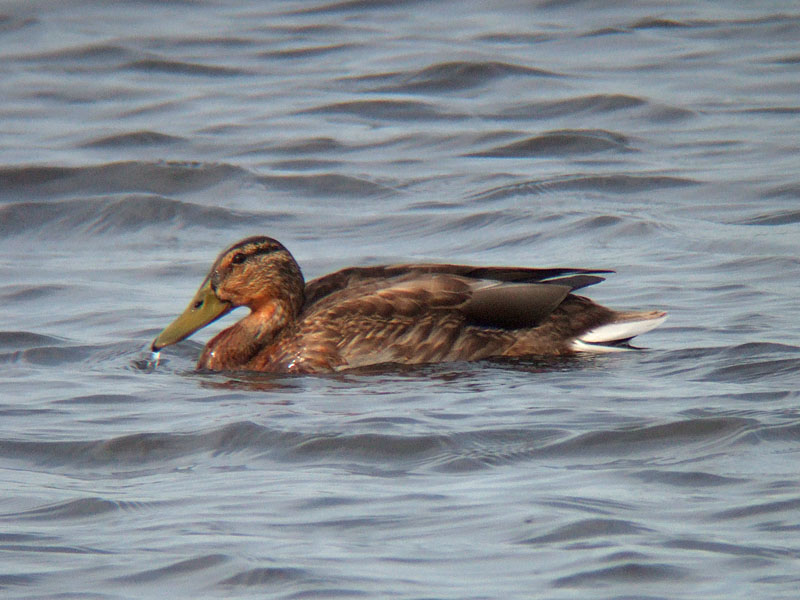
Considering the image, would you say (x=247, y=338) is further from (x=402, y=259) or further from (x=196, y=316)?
(x=402, y=259)

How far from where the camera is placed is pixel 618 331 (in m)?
8.83

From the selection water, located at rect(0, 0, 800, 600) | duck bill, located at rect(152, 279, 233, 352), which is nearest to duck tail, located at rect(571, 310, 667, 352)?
water, located at rect(0, 0, 800, 600)

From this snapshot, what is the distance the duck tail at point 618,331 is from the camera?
346 inches

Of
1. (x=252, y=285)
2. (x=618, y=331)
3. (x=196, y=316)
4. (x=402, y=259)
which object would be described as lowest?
(x=402, y=259)

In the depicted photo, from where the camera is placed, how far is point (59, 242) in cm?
1298

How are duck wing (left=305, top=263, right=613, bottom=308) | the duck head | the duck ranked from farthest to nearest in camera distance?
the duck head
duck wing (left=305, top=263, right=613, bottom=308)
the duck

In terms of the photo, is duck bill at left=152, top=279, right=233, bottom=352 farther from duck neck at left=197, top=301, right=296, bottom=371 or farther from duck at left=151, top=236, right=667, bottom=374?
duck neck at left=197, top=301, right=296, bottom=371

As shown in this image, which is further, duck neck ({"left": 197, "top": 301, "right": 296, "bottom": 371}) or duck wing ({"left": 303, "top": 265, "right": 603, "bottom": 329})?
duck neck ({"left": 197, "top": 301, "right": 296, "bottom": 371})

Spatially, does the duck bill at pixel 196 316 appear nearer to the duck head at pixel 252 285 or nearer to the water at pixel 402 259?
the duck head at pixel 252 285

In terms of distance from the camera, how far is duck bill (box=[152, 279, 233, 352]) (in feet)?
29.4

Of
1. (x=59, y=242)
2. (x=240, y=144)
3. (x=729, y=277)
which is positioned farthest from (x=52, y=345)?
(x=240, y=144)

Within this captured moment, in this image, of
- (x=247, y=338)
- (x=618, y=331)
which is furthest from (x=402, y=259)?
(x=618, y=331)

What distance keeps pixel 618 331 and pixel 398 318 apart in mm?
1242

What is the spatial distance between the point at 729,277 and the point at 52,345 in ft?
14.8
